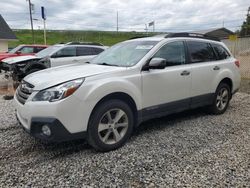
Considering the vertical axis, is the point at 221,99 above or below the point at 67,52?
below

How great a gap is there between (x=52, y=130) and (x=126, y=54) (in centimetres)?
194

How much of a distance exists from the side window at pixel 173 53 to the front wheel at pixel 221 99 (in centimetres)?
132

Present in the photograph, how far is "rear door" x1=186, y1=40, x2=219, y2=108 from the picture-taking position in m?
4.66

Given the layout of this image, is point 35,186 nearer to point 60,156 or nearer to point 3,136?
point 60,156

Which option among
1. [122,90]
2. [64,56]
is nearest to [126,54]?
[122,90]

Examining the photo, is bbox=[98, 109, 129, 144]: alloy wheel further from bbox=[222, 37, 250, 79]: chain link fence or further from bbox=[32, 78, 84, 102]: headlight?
bbox=[222, 37, 250, 79]: chain link fence

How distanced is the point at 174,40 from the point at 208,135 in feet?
5.80

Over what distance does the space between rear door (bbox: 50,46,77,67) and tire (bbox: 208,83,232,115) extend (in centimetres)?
622

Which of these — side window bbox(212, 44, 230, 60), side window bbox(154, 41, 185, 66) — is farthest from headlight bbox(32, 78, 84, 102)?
side window bbox(212, 44, 230, 60)

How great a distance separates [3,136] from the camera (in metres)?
4.11

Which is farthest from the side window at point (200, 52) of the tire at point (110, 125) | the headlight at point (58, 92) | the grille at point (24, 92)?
the grille at point (24, 92)

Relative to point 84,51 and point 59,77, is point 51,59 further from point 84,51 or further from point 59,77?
point 59,77

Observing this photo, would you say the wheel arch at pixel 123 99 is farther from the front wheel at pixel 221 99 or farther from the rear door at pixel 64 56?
the rear door at pixel 64 56

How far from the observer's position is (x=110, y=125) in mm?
3508
